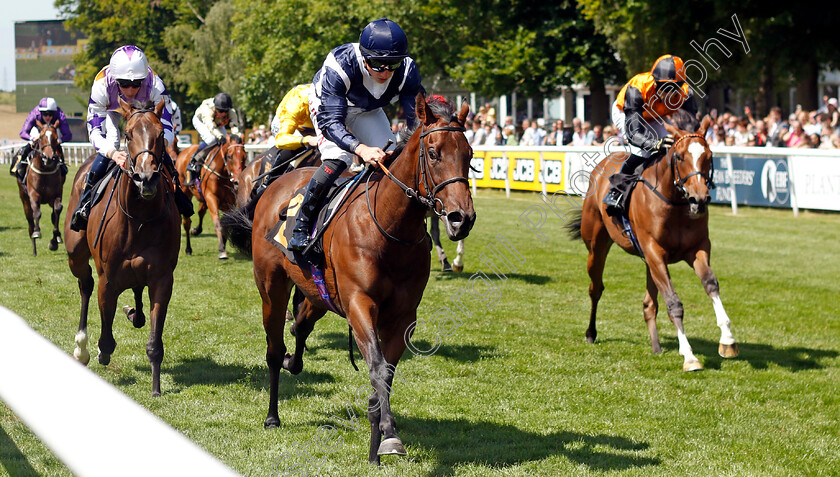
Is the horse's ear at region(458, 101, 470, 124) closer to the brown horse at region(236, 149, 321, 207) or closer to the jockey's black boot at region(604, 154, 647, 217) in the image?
the jockey's black boot at region(604, 154, 647, 217)

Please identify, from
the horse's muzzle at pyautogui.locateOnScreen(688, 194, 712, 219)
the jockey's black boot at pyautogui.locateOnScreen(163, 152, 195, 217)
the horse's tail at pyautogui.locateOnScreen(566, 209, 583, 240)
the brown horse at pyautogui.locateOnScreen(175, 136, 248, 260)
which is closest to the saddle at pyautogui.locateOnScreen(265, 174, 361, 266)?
the jockey's black boot at pyautogui.locateOnScreen(163, 152, 195, 217)

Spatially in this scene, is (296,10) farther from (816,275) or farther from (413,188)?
(413,188)

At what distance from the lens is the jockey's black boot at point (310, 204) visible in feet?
17.1

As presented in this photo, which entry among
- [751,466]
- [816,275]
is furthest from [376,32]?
[816,275]

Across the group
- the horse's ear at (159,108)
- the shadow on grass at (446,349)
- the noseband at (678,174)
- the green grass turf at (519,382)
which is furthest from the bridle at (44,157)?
the noseband at (678,174)

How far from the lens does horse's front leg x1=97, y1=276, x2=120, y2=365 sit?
6.62m

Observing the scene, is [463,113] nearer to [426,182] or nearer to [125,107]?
[426,182]

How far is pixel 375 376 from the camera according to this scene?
4.52 metres

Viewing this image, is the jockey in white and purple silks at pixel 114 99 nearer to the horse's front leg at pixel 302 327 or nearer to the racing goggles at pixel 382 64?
the horse's front leg at pixel 302 327

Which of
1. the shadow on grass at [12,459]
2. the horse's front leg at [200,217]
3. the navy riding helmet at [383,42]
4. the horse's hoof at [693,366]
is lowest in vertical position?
the horse's hoof at [693,366]

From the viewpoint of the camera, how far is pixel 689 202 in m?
Result: 7.32

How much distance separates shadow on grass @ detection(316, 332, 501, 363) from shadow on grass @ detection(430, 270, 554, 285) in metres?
3.46

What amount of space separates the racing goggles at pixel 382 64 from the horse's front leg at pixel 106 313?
281 cm

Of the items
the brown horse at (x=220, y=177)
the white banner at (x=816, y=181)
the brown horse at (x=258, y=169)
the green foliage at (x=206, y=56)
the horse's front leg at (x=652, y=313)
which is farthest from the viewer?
the green foliage at (x=206, y=56)
